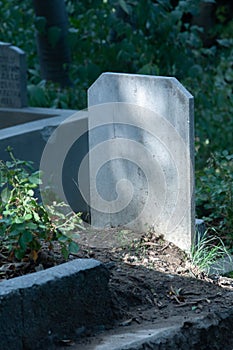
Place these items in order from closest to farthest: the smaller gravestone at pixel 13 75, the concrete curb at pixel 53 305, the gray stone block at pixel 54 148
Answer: the concrete curb at pixel 53 305, the gray stone block at pixel 54 148, the smaller gravestone at pixel 13 75

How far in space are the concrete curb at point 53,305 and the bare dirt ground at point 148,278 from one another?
0.22m

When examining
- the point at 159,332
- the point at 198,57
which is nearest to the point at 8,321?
the point at 159,332

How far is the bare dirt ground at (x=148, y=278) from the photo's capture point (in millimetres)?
4039

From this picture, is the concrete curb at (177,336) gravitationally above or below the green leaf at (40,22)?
below

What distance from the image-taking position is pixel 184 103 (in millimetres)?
4648

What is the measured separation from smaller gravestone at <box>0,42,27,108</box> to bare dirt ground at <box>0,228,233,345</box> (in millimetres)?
2450

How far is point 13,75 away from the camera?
715 cm

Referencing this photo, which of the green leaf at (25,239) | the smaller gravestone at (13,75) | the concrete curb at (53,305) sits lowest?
the concrete curb at (53,305)

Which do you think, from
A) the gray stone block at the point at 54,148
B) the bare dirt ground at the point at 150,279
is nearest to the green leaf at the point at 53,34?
the gray stone block at the point at 54,148

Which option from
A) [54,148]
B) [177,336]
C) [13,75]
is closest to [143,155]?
[54,148]

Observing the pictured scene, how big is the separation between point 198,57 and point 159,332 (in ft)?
21.5

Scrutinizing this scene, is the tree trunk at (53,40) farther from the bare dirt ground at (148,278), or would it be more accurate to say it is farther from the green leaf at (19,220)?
the green leaf at (19,220)

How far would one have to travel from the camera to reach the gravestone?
15.5ft

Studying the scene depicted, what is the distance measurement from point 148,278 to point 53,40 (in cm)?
455
